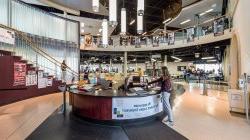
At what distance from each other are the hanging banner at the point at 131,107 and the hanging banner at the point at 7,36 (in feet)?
18.3

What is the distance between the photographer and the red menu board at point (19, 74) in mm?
8547

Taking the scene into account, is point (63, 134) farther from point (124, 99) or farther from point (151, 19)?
point (151, 19)

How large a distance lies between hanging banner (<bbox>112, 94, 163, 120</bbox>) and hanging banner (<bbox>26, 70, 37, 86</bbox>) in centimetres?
614

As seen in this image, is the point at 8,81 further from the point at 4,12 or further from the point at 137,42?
the point at 137,42

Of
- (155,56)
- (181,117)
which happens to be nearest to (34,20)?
(181,117)

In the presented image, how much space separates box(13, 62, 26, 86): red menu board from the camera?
855cm

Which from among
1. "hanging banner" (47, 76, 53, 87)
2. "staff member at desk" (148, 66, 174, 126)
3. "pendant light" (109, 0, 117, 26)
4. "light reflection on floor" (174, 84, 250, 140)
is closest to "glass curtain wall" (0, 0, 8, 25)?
"hanging banner" (47, 76, 53, 87)

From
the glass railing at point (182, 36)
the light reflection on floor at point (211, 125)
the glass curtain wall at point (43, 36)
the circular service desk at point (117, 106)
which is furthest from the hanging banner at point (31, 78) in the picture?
the glass railing at point (182, 36)

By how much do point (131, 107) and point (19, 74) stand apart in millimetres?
6072

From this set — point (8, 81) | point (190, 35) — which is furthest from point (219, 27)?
point (8, 81)

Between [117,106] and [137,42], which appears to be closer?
[117,106]

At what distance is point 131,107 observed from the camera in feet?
16.7

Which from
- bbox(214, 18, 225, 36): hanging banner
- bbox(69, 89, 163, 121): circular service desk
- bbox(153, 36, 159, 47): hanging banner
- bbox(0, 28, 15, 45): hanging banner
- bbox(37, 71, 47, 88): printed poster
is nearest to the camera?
bbox(69, 89, 163, 121): circular service desk

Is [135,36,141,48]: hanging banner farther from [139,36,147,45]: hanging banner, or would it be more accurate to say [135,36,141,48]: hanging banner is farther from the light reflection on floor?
the light reflection on floor
